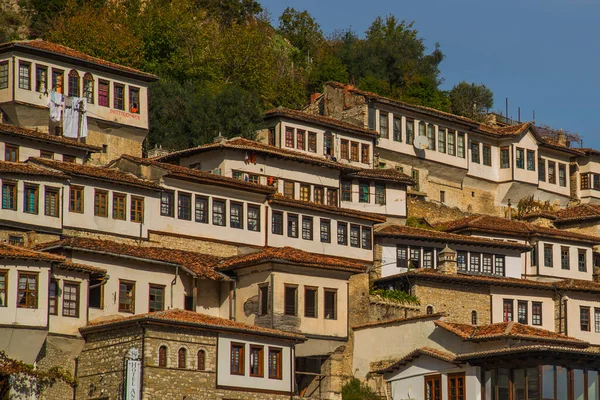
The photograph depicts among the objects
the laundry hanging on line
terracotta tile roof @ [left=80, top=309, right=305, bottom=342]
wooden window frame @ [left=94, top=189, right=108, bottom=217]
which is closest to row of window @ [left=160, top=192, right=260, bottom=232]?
wooden window frame @ [left=94, top=189, right=108, bottom=217]

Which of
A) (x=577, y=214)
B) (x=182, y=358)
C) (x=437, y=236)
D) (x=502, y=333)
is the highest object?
(x=577, y=214)

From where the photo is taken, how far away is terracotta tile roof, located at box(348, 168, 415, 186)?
69562 millimetres

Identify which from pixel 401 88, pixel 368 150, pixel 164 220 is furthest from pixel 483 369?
pixel 401 88

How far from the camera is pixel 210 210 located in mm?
58250

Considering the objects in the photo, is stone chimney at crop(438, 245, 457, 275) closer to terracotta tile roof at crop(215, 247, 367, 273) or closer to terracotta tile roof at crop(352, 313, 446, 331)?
terracotta tile roof at crop(352, 313, 446, 331)

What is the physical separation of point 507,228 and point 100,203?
2485 centimetres

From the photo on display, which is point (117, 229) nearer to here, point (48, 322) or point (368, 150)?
point (48, 322)

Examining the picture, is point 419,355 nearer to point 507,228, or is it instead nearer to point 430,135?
point 507,228

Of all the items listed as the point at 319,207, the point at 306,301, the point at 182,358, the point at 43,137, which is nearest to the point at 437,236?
the point at 319,207

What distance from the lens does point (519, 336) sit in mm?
51344

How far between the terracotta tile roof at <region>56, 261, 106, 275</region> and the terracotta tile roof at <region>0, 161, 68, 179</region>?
4651mm

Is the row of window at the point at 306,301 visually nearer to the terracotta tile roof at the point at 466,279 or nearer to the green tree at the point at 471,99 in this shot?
the terracotta tile roof at the point at 466,279

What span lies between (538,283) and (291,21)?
4475 centimetres

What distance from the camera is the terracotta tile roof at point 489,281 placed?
61344 mm
